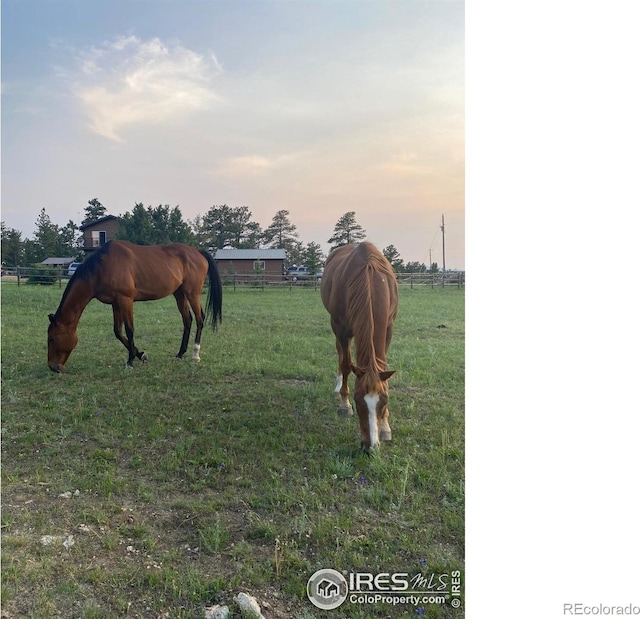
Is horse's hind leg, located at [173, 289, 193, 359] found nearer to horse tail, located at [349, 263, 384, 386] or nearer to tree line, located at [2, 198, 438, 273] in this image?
tree line, located at [2, 198, 438, 273]

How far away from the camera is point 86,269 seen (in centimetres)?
439

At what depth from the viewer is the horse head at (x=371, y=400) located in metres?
2.51

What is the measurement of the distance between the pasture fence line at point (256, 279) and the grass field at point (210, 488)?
0.29 m

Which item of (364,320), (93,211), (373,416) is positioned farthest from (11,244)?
(373,416)

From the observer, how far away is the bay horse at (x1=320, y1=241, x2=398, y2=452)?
2.54 m

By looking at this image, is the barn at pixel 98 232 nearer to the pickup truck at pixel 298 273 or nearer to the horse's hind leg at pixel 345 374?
the pickup truck at pixel 298 273

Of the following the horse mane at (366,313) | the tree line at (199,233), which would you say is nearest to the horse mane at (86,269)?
the tree line at (199,233)

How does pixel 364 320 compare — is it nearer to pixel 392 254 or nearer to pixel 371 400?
pixel 371 400

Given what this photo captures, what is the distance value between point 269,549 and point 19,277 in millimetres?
3649

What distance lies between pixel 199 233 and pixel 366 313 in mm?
2363

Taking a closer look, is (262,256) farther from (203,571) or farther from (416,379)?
(203,571)

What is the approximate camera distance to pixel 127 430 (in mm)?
3127

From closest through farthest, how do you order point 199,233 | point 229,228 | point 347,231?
point 347,231 → point 229,228 → point 199,233
